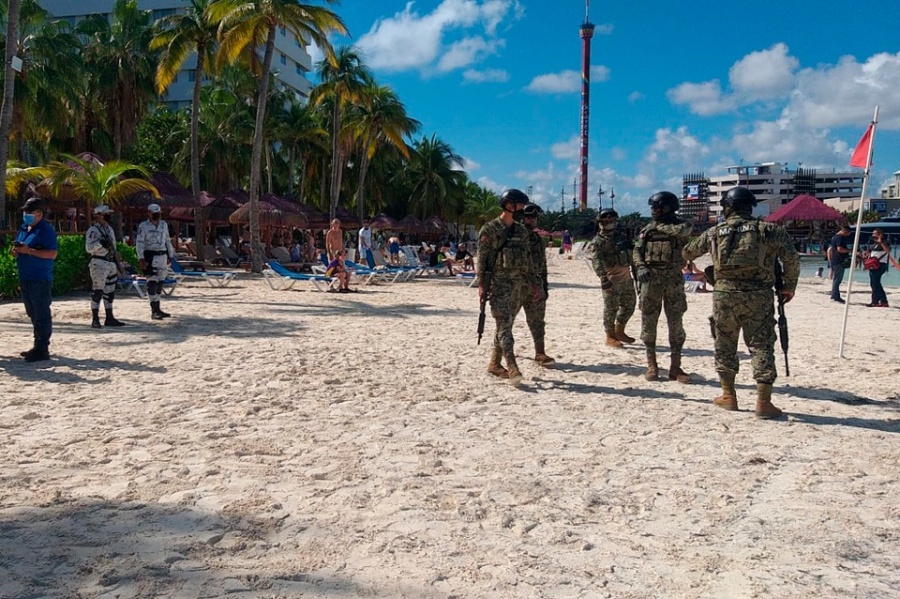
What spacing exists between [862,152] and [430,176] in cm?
5003

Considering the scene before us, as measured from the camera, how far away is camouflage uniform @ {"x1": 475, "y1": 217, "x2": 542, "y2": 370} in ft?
20.6

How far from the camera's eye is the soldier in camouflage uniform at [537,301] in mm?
6879

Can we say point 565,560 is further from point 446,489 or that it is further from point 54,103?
point 54,103

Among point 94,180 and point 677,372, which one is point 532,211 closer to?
point 677,372

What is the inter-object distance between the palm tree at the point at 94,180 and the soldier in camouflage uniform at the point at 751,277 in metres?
14.3

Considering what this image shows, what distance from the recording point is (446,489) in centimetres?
390

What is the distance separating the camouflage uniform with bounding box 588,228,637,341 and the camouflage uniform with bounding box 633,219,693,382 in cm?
162

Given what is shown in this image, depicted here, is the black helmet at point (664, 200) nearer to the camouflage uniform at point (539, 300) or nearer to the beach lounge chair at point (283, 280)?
the camouflage uniform at point (539, 300)

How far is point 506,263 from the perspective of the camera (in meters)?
6.25

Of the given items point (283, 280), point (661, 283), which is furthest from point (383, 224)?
point (661, 283)

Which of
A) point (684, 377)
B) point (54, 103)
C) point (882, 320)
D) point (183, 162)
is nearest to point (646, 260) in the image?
point (684, 377)

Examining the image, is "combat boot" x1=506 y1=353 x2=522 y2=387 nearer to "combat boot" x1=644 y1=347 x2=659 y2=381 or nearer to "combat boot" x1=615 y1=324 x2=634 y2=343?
"combat boot" x1=644 y1=347 x2=659 y2=381

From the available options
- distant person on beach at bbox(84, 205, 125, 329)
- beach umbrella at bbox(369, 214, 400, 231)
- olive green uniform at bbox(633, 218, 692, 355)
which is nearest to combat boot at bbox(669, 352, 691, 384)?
olive green uniform at bbox(633, 218, 692, 355)

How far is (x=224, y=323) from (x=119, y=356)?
2.80 metres
